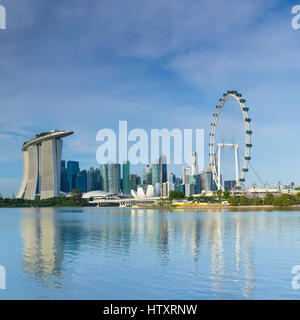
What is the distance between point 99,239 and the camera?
3747 centimetres

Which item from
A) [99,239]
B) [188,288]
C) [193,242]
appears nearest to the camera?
[188,288]

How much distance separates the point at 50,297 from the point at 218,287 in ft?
24.2

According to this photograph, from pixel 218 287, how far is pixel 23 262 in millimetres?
13080

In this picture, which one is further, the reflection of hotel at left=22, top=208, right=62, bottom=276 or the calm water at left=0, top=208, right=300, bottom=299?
the reflection of hotel at left=22, top=208, right=62, bottom=276

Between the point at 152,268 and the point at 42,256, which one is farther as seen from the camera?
the point at 42,256

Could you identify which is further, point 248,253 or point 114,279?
point 248,253

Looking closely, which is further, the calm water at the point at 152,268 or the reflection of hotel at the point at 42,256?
the reflection of hotel at the point at 42,256

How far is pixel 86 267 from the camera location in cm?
2317

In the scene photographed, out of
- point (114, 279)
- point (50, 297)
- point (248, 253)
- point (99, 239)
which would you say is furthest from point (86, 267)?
point (99, 239)
